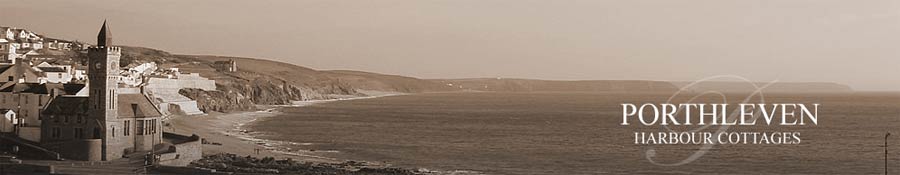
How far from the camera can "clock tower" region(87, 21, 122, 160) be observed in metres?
43.4

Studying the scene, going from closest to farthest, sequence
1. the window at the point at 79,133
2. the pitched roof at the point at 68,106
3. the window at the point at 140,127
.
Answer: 1. the window at the point at 79,133
2. the pitched roof at the point at 68,106
3. the window at the point at 140,127

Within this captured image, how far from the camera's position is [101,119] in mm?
43969

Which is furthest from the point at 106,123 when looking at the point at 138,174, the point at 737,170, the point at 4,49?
the point at 4,49

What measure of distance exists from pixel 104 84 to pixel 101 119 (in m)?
1.74

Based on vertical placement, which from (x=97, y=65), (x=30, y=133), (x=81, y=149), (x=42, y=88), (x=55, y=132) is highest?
(x=97, y=65)

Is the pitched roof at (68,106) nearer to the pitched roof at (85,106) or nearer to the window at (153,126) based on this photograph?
the pitched roof at (85,106)

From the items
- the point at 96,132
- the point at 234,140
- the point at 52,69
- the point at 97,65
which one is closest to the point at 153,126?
the point at 96,132

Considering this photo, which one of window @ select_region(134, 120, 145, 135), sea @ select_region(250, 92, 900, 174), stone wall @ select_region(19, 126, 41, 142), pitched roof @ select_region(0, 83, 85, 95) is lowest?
sea @ select_region(250, 92, 900, 174)

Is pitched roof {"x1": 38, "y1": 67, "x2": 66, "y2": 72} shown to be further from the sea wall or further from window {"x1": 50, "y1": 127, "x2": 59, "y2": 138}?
the sea wall

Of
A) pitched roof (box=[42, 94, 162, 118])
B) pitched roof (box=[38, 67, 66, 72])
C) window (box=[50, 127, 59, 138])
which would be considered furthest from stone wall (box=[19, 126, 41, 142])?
pitched roof (box=[38, 67, 66, 72])

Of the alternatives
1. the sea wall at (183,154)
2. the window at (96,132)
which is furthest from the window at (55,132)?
the sea wall at (183,154)

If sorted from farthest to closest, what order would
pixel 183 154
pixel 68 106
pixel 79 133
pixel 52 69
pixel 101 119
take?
pixel 52 69 → pixel 68 106 → pixel 79 133 → pixel 183 154 → pixel 101 119

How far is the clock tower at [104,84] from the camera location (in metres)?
43.4

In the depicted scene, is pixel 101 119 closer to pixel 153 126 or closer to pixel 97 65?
pixel 97 65
